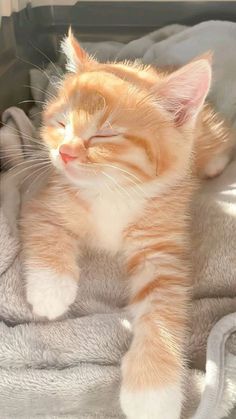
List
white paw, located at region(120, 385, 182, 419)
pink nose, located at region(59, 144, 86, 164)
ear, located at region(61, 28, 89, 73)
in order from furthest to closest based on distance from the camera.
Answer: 1. ear, located at region(61, 28, 89, 73)
2. pink nose, located at region(59, 144, 86, 164)
3. white paw, located at region(120, 385, 182, 419)

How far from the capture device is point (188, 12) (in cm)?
198

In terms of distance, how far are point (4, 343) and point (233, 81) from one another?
42.7 inches

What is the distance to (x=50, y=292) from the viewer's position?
105 centimetres

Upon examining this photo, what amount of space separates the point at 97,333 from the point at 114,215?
255mm

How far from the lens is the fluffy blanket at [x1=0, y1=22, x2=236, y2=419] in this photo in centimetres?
97

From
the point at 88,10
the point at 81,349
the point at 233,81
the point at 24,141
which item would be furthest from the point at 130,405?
the point at 88,10

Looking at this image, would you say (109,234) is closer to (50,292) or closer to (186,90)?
(50,292)

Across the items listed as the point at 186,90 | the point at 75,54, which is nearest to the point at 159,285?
the point at 186,90

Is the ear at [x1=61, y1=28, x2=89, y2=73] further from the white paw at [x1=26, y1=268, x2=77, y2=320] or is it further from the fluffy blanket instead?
the white paw at [x1=26, y1=268, x2=77, y2=320]

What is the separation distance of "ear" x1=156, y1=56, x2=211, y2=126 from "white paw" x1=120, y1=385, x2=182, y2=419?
525 mm

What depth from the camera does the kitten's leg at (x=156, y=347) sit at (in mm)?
901

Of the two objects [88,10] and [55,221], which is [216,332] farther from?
[88,10]

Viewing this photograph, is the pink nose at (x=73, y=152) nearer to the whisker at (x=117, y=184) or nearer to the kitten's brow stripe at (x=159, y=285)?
the whisker at (x=117, y=184)

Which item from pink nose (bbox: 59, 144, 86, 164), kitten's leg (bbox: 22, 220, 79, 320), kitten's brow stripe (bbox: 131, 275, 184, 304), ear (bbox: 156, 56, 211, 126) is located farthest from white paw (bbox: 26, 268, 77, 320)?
ear (bbox: 156, 56, 211, 126)
